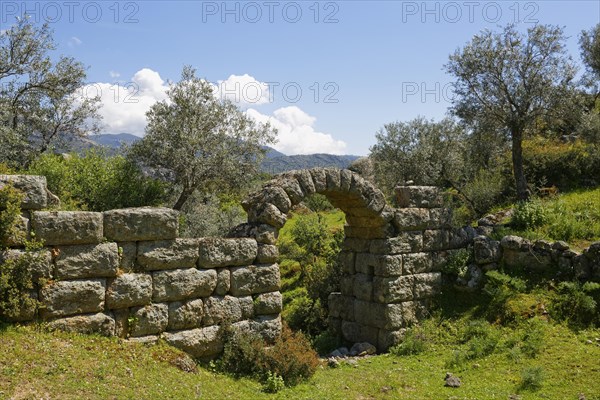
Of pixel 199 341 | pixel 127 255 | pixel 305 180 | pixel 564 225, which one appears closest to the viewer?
pixel 127 255

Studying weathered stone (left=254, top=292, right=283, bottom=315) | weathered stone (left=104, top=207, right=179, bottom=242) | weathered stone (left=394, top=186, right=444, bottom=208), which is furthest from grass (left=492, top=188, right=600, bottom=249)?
weathered stone (left=104, top=207, right=179, bottom=242)

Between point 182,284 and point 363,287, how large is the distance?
5.79 metres

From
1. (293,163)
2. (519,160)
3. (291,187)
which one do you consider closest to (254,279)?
(291,187)

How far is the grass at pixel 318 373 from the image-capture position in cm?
737

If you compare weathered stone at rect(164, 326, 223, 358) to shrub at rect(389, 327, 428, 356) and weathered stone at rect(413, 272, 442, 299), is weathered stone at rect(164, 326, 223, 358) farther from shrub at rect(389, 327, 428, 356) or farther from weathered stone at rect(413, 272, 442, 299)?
weathered stone at rect(413, 272, 442, 299)

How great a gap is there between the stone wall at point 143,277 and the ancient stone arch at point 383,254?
2641 mm

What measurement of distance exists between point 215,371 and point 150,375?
1840 mm

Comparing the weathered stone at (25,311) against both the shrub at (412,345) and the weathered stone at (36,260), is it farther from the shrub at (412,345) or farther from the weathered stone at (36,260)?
the shrub at (412,345)

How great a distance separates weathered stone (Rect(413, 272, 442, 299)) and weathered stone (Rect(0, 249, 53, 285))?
931 cm

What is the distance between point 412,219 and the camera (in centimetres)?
1387

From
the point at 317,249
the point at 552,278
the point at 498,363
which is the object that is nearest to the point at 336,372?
the point at 498,363

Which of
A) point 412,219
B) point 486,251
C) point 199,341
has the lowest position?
point 199,341

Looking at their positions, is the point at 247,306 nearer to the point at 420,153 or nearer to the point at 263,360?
the point at 263,360

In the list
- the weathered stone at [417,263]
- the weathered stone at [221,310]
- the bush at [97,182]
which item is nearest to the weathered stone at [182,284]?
the weathered stone at [221,310]
